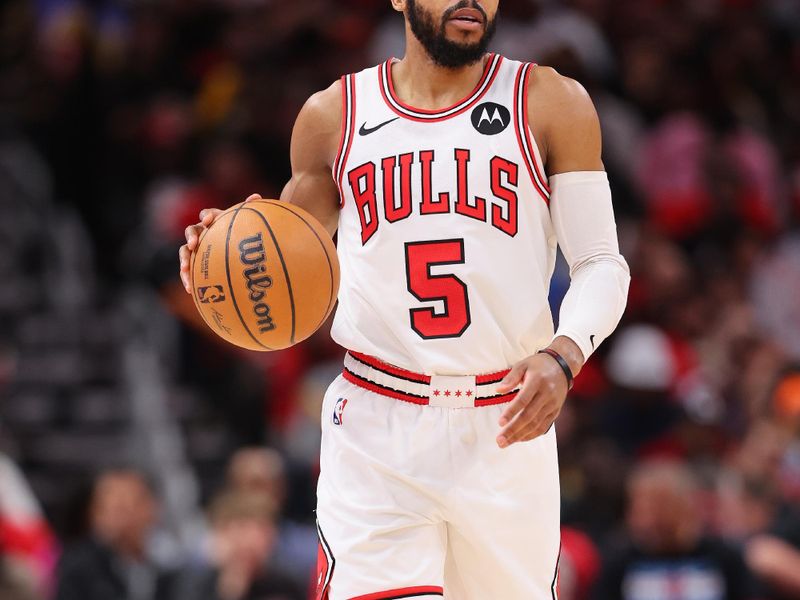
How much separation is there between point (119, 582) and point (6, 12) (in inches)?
343

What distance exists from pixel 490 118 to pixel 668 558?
154 inches

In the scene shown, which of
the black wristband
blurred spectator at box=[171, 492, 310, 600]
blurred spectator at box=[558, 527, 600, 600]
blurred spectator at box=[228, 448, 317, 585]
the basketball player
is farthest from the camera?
blurred spectator at box=[228, 448, 317, 585]

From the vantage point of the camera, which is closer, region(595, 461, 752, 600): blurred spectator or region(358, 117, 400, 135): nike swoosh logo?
region(358, 117, 400, 135): nike swoosh logo

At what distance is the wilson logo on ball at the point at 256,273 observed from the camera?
4359 millimetres

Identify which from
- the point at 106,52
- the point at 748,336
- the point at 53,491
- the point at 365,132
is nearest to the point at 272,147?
the point at 106,52

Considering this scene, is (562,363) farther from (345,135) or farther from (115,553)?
(115,553)

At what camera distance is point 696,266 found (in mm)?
11164

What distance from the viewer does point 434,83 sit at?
4742mm

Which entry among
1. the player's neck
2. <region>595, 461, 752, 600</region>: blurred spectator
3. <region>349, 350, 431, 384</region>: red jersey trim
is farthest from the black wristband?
<region>595, 461, 752, 600</region>: blurred spectator

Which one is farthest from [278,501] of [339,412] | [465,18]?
[465,18]

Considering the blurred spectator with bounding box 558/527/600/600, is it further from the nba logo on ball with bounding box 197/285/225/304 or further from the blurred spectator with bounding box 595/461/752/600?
the nba logo on ball with bounding box 197/285/225/304

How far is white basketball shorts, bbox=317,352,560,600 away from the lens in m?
4.41

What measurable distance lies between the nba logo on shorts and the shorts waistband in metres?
0.11

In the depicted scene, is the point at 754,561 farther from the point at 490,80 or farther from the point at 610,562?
the point at 490,80
